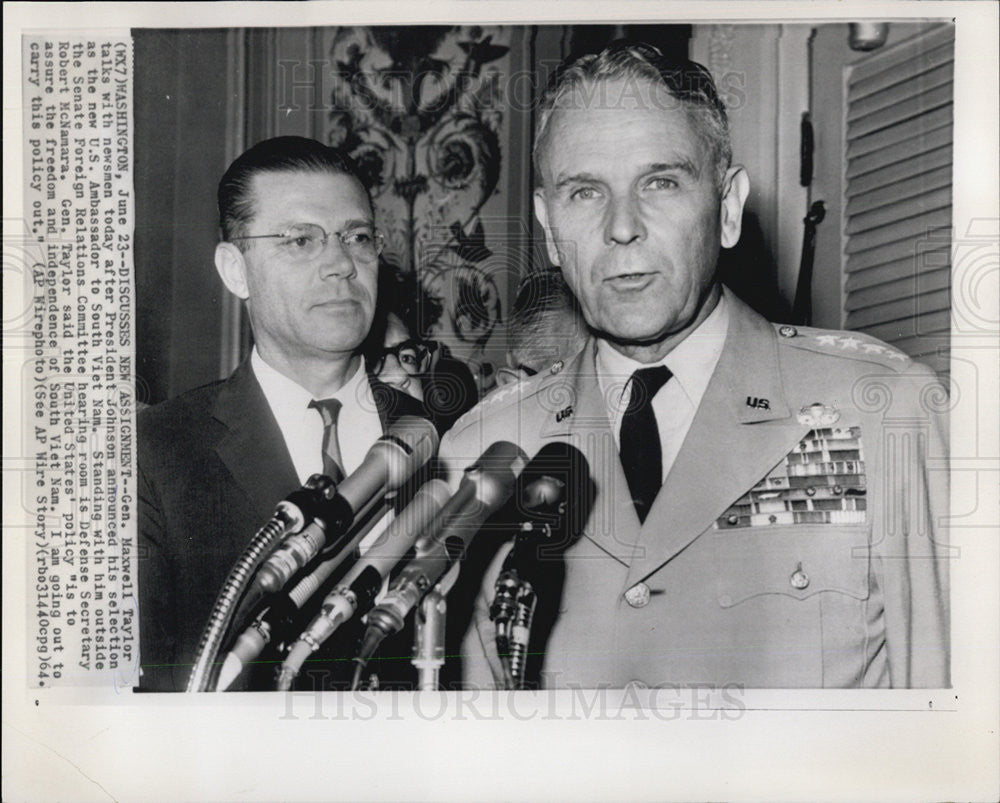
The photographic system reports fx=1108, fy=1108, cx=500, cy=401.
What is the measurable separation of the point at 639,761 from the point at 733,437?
2.36 feet

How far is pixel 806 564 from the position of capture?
2.33 m

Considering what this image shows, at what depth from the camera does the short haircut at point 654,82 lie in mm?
2375

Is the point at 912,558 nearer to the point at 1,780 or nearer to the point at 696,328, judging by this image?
the point at 696,328

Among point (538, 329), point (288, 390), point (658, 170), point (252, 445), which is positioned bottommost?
point (252, 445)

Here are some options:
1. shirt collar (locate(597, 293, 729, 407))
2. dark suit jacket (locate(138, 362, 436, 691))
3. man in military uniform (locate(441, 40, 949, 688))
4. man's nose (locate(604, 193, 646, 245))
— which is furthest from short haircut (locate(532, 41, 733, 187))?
dark suit jacket (locate(138, 362, 436, 691))

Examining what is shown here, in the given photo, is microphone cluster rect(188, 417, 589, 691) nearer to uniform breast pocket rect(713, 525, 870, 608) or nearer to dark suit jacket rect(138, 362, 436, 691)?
dark suit jacket rect(138, 362, 436, 691)

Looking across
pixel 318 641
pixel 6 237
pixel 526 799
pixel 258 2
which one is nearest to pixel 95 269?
pixel 6 237

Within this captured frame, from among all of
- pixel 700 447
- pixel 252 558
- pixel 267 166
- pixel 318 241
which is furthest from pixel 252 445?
pixel 700 447

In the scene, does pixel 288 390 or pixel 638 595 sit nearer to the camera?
pixel 638 595

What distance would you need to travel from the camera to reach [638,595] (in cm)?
233

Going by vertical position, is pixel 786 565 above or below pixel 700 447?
below

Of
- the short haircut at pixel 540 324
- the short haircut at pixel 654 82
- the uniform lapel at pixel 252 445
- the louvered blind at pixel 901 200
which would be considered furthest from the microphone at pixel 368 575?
the louvered blind at pixel 901 200

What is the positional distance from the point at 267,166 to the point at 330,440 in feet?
2.02

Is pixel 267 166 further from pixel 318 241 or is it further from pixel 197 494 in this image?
pixel 197 494
